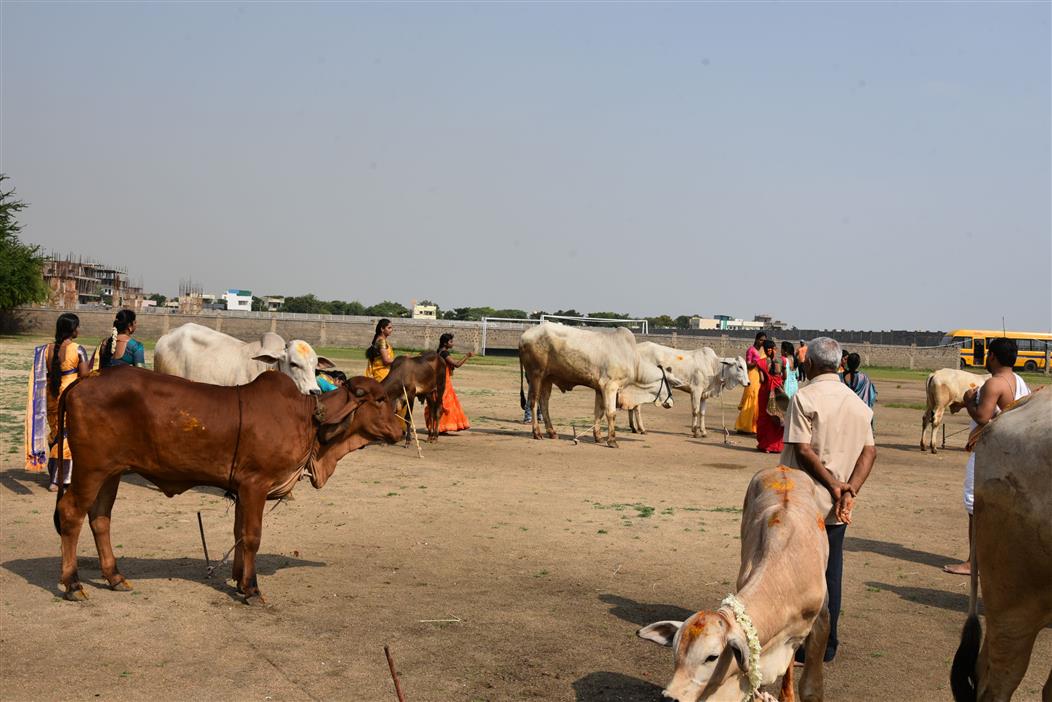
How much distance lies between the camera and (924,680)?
6.37 meters

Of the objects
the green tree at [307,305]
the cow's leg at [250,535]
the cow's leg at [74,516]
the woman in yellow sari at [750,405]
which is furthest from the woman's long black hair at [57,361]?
the green tree at [307,305]

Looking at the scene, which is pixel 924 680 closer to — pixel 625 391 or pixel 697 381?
pixel 625 391

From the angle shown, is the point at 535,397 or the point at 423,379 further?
the point at 535,397

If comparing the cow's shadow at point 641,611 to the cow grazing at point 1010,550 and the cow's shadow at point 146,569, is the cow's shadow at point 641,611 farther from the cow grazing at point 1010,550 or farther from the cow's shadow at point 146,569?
the cow's shadow at point 146,569

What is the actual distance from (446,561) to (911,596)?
163 inches

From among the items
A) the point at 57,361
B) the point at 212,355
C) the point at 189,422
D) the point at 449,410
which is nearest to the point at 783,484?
the point at 189,422

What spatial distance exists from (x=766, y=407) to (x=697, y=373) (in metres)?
3.27

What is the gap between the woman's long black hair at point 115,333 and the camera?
35.3 feet

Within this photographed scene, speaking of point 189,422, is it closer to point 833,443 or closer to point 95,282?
point 833,443

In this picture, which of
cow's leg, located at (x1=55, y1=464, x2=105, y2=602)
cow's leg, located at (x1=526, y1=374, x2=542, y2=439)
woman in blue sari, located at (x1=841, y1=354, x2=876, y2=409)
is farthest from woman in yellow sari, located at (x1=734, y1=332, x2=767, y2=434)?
cow's leg, located at (x1=55, y1=464, x2=105, y2=602)

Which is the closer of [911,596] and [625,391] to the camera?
[911,596]

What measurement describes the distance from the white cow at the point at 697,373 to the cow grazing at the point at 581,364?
3.01 feet

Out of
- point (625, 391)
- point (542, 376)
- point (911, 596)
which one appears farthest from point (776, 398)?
point (911, 596)

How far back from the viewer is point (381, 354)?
669 inches
